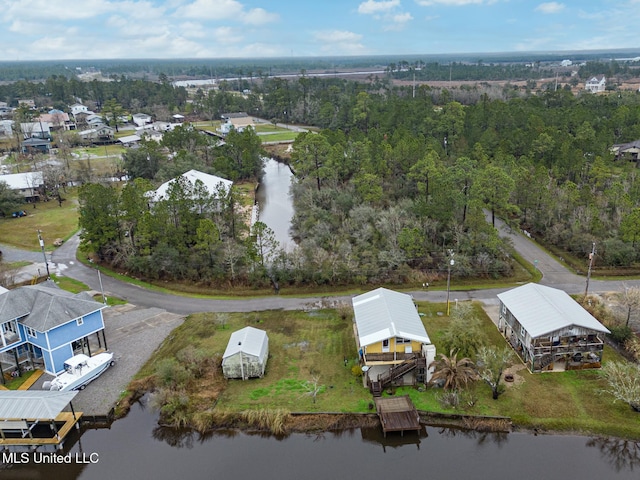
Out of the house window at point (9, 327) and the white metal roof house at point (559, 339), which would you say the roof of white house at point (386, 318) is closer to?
the white metal roof house at point (559, 339)

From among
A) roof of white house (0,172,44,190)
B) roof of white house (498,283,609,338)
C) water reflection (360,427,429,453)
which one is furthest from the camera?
roof of white house (0,172,44,190)

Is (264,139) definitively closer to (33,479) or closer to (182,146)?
(182,146)

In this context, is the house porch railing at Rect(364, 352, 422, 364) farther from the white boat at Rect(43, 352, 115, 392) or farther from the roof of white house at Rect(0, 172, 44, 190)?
the roof of white house at Rect(0, 172, 44, 190)

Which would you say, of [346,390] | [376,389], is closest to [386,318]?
[376,389]

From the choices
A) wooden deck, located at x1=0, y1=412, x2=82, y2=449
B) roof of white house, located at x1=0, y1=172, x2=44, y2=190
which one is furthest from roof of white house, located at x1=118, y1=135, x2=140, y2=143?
wooden deck, located at x1=0, y1=412, x2=82, y2=449

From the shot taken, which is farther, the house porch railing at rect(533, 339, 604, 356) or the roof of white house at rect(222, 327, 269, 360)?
the roof of white house at rect(222, 327, 269, 360)

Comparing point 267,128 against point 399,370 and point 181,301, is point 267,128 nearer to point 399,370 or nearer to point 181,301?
point 181,301

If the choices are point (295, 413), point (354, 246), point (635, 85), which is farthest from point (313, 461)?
point (635, 85)
